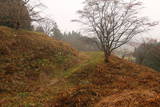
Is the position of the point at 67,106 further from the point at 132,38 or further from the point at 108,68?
the point at 132,38

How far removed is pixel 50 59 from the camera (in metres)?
13.3

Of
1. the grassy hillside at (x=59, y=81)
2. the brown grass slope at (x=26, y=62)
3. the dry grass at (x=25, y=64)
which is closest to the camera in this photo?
the grassy hillside at (x=59, y=81)

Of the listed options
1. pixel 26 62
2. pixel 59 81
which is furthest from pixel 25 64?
pixel 59 81

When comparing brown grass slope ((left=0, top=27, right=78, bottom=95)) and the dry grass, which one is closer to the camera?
the dry grass

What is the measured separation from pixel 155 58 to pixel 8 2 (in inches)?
1244

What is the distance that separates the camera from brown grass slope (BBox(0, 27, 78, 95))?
8594mm

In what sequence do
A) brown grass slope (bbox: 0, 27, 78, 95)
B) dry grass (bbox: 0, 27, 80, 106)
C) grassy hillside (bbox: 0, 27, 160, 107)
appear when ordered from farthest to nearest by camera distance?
brown grass slope (bbox: 0, 27, 78, 95), dry grass (bbox: 0, 27, 80, 106), grassy hillside (bbox: 0, 27, 160, 107)

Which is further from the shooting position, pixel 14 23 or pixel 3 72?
pixel 14 23

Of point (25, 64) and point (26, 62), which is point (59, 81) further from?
point (26, 62)

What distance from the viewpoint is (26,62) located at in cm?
1151

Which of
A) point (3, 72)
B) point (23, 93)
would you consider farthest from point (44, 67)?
point (23, 93)

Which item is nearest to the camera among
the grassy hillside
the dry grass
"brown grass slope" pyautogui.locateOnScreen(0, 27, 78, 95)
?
the grassy hillside

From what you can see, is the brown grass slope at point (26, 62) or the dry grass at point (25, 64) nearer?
the dry grass at point (25, 64)

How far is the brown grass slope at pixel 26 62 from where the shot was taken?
8.59m
